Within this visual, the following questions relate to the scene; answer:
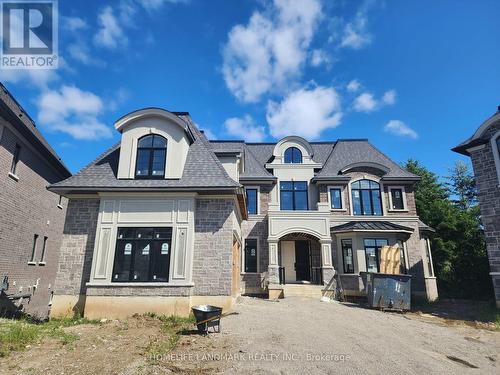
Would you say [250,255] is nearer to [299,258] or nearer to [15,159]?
[299,258]

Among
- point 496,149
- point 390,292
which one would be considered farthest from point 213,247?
point 496,149

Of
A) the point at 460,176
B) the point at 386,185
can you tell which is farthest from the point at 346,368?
the point at 460,176

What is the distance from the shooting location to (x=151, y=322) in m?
9.54

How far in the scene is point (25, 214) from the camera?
1427cm

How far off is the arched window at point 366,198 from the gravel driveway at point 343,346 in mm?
8752

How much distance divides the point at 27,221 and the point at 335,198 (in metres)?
17.4

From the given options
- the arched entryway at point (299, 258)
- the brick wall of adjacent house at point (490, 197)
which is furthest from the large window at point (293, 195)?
the brick wall of adjacent house at point (490, 197)

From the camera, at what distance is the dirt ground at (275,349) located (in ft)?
18.8

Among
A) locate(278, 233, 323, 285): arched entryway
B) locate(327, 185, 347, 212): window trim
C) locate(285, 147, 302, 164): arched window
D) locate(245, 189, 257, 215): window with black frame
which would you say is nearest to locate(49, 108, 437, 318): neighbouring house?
locate(278, 233, 323, 285): arched entryway

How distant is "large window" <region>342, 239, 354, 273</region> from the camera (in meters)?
17.2

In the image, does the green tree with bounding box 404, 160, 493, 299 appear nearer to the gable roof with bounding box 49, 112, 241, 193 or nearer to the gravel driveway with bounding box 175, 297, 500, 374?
the gravel driveway with bounding box 175, 297, 500, 374

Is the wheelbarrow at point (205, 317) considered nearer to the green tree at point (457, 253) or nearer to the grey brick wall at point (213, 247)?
the grey brick wall at point (213, 247)

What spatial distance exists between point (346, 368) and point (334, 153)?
17.4 m

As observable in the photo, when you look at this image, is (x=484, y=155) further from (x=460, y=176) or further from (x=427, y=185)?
(x=460, y=176)
